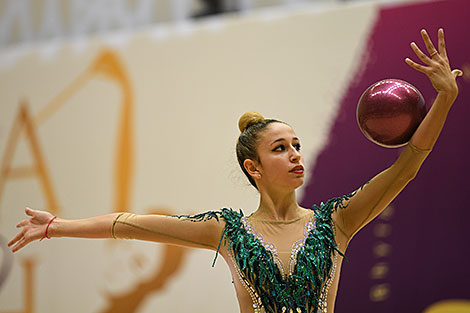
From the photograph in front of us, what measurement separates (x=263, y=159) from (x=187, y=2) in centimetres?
281

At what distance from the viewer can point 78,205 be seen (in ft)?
→ 15.3

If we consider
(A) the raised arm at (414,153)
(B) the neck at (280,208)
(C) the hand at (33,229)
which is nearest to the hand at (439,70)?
(A) the raised arm at (414,153)

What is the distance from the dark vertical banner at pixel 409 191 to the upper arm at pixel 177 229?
1863 millimetres

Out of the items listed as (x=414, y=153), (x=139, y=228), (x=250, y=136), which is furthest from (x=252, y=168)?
(x=414, y=153)

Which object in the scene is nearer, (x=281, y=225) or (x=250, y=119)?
(x=281, y=225)

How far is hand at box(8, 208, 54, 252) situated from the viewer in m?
2.26

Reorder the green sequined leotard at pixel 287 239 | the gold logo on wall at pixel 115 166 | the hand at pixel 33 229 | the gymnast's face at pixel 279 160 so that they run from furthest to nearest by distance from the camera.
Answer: the gold logo on wall at pixel 115 166, the hand at pixel 33 229, the gymnast's face at pixel 279 160, the green sequined leotard at pixel 287 239

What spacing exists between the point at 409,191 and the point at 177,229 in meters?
2.00

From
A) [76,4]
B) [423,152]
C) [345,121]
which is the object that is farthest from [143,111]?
[423,152]

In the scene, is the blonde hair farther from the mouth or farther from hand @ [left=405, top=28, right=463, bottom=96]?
hand @ [left=405, top=28, right=463, bottom=96]

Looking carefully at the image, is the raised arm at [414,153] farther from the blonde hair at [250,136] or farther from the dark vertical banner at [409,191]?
the dark vertical banner at [409,191]

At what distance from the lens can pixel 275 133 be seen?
2.22 meters

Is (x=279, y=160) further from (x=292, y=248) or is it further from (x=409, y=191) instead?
(x=409, y=191)

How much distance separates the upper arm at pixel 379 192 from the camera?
201cm
